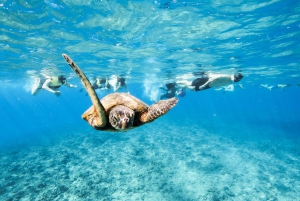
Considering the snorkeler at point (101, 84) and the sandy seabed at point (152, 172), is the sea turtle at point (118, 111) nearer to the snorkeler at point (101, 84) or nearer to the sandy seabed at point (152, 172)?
the sandy seabed at point (152, 172)

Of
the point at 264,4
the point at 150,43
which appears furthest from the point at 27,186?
the point at 264,4

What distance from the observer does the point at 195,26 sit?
36.8ft

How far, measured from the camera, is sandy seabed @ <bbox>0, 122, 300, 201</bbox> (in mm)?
11633

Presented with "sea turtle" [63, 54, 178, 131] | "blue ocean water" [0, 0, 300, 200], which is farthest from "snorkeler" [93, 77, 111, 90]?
"sea turtle" [63, 54, 178, 131]

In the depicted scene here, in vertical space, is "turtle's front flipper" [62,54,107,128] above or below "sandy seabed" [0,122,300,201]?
above

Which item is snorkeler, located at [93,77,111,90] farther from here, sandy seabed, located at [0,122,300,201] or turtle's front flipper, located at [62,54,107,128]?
turtle's front flipper, located at [62,54,107,128]

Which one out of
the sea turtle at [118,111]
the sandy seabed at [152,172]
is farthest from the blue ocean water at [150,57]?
the sea turtle at [118,111]

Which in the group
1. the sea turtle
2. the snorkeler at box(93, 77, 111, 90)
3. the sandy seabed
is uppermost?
the snorkeler at box(93, 77, 111, 90)

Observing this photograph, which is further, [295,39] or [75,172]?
[75,172]

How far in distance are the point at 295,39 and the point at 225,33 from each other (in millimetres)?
5790

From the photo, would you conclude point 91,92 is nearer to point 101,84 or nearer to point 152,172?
point 152,172

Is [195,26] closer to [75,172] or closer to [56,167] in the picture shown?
[75,172]

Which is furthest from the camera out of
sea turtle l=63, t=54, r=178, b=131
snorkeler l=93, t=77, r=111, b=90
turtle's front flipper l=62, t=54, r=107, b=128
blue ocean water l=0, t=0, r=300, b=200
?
snorkeler l=93, t=77, r=111, b=90

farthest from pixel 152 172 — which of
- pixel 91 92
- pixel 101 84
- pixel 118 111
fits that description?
pixel 91 92
